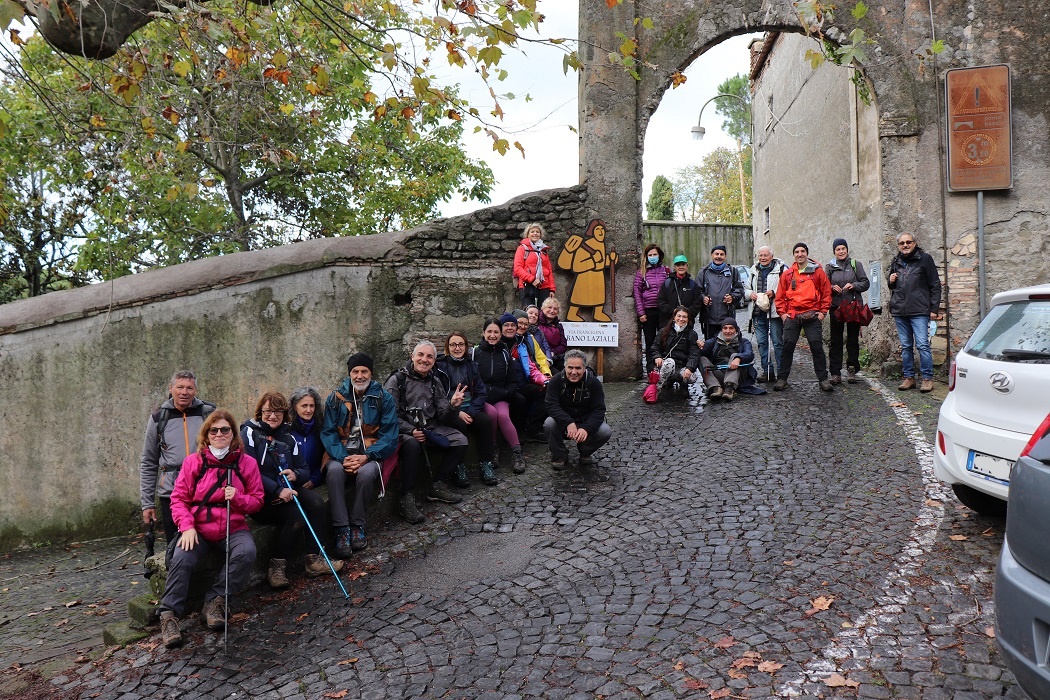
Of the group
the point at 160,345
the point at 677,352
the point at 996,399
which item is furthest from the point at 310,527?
the point at 677,352

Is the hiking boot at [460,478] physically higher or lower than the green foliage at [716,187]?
lower

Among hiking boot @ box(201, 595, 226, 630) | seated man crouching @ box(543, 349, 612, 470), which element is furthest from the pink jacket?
seated man crouching @ box(543, 349, 612, 470)

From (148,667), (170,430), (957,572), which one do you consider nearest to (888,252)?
(957,572)

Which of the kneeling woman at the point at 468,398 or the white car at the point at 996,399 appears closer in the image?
the white car at the point at 996,399

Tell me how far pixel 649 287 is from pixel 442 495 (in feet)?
15.5

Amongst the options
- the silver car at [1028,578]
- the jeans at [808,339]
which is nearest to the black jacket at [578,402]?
the jeans at [808,339]

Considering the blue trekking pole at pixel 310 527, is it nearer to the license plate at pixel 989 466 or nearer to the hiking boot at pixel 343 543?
the hiking boot at pixel 343 543

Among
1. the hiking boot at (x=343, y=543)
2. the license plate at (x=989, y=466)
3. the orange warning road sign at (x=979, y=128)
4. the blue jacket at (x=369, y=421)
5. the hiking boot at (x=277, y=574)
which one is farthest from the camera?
the orange warning road sign at (x=979, y=128)

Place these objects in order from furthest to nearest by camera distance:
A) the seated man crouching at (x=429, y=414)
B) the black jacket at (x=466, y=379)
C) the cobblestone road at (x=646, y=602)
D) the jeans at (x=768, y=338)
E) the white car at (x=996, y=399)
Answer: the jeans at (x=768, y=338), the black jacket at (x=466, y=379), the seated man crouching at (x=429, y=414), the white car at (x=996, y=399), the cobblestone road at (x=646, y=602)

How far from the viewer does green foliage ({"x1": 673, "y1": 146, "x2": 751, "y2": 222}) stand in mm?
44219

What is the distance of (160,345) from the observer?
894cm

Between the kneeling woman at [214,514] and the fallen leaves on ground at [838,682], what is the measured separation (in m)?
3.65

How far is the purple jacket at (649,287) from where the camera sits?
396 inches

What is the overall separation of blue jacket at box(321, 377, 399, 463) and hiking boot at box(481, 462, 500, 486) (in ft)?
3.73
